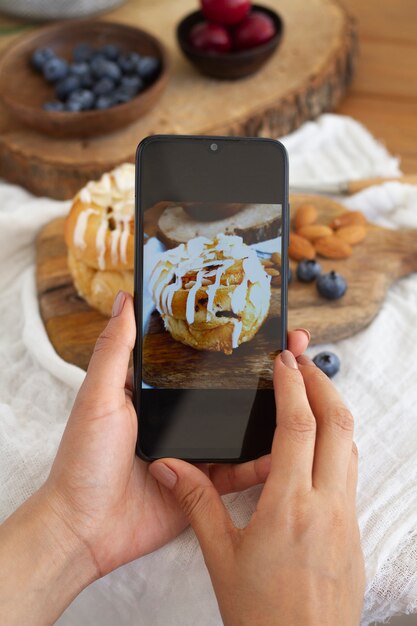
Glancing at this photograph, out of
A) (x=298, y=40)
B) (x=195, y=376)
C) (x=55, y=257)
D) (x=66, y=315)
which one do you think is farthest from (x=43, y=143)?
(x=195, y=376)

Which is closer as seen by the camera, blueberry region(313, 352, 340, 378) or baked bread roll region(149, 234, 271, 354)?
baked bread roll region(149, 234, 271, 354)

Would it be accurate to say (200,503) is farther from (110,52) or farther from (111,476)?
(110,52)

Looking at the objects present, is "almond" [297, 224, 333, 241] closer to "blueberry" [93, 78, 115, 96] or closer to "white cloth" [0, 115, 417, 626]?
"white cloth" [0, 115, 417, 626]

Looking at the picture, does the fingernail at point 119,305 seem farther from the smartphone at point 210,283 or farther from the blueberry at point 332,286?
the blueberry at point 332,286

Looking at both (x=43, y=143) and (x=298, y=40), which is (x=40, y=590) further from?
(x=298, y=40)

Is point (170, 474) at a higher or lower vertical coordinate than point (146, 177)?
lower

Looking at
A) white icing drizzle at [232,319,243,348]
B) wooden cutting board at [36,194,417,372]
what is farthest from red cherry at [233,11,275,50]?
white icing drizzle at [232,319,243,348]

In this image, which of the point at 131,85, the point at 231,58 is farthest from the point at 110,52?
the point at 231,58
